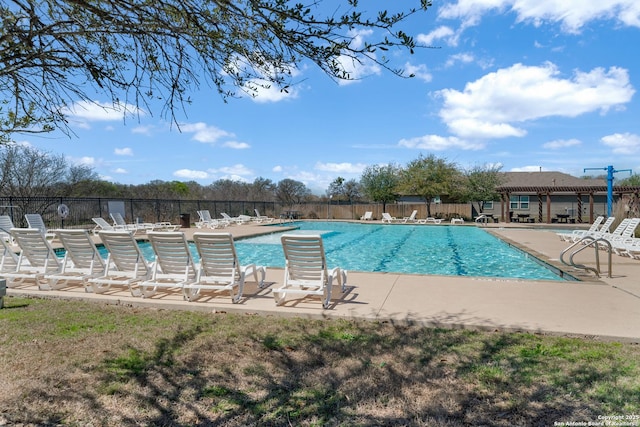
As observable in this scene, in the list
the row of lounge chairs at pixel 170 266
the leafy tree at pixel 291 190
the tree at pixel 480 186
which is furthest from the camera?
the leafy tree at pixel 291 190

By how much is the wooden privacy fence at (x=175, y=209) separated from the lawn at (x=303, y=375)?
13.5 m

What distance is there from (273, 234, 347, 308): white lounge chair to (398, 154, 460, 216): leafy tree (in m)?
23.7

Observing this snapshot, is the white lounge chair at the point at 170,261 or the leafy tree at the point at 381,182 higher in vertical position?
the leafy tree at the point at 381,182

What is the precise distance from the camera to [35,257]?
6.58 m

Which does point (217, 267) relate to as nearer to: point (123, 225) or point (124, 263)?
point (124, 263)

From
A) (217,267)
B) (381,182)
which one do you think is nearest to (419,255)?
(217,267)

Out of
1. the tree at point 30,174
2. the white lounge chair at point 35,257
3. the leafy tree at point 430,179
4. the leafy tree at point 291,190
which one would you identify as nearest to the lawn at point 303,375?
the white lounge chair at point 35,257

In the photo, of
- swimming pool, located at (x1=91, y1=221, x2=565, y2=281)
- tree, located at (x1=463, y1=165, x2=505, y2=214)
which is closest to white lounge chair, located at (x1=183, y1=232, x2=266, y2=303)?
swimming pool, located at (x1=91, y1=221, x2=565, y2=281)

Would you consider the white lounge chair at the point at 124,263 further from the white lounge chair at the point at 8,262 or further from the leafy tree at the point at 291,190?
the leafy tree at the point at 291,190

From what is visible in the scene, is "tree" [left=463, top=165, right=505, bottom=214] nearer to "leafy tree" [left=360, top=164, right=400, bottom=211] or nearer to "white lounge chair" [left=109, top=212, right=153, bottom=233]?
"leafy tree" [left=360, top=164, right=400, bottom=211]

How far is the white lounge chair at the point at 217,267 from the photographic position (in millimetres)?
5316

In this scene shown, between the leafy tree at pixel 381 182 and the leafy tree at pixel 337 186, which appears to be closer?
the leafy tree at pixel 381 182

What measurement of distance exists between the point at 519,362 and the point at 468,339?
0.63 meters

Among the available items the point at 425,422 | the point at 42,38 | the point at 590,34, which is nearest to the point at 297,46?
the point at 42,38
